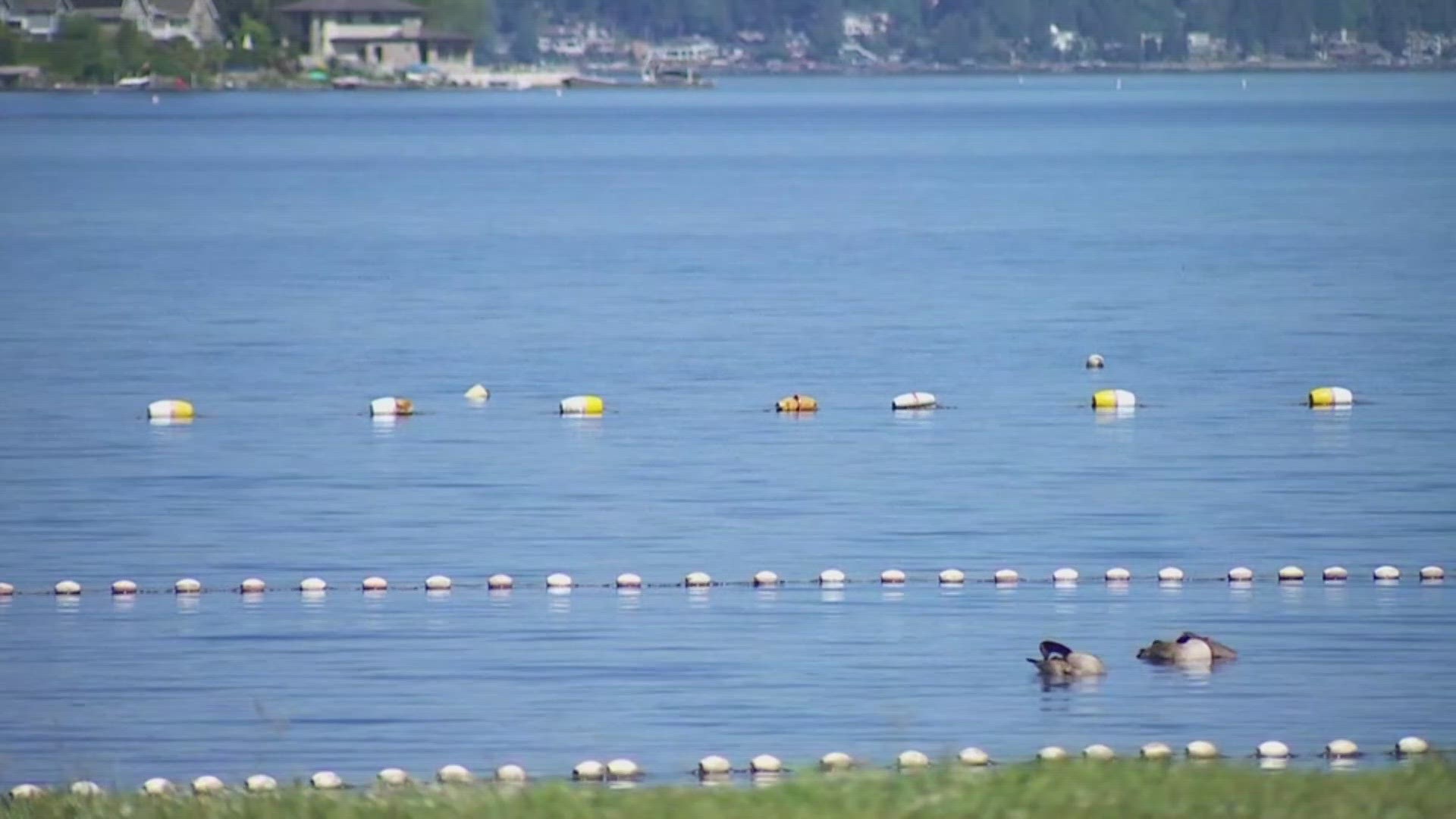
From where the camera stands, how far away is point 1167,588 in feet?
97.5

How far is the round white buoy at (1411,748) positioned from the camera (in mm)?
21594

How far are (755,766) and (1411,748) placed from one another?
4.39 m

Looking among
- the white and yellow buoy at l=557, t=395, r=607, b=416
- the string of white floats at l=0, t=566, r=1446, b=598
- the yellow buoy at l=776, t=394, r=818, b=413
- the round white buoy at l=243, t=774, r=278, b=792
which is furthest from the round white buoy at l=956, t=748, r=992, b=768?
the white and yellow buoy at l=557, t=395, r=607, b=416

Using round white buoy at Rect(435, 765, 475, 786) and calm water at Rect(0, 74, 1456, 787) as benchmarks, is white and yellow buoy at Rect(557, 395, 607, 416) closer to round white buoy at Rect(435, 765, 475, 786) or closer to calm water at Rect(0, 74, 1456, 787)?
calm water at Rect(0, 74, 1456, 787)

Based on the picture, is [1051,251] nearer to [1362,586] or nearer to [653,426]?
[653,426]

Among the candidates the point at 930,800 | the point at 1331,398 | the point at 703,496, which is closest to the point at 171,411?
the point at 703,496

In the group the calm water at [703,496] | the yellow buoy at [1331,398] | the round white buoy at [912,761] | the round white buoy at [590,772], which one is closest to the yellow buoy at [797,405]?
the calm water at [703,496]

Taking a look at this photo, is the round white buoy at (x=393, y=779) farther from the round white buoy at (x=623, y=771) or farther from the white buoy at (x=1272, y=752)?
the white buoy at (x=1272, y=752)

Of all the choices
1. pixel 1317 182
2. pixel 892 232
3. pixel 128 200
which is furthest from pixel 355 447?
pixel 1317 182

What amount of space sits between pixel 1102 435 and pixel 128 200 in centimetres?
7937

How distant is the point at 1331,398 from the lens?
44281 millimetres

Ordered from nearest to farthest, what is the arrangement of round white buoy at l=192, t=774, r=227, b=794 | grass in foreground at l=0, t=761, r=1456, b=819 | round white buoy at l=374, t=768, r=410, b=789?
grass in foreground at l=0, t=761, r=1456, b=819 < round white buoy at l=192, t=774, r=227, b=794 < round white buoy at l=374, t=768, r=410, b=789

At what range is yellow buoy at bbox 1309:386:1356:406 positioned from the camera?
44.1 m

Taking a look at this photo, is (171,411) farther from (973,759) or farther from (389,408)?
(973,759)
